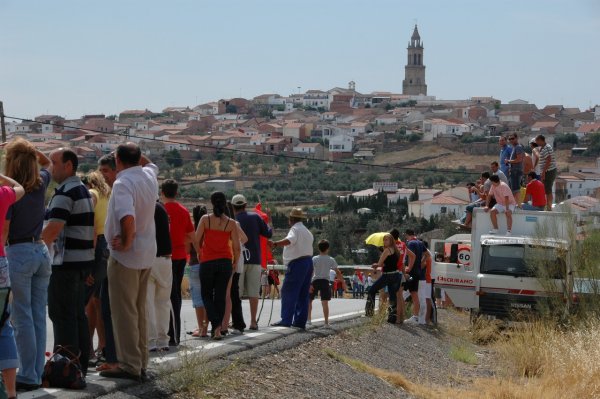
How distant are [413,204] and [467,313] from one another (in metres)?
92.2

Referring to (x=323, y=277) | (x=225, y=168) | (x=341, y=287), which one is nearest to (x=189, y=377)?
(x=323, y=277)

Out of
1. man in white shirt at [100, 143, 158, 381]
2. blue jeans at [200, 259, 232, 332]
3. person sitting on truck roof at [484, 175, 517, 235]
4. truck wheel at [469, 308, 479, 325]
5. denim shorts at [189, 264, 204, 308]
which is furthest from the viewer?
person sitting on truck roof at [484, 175, 517, 235]

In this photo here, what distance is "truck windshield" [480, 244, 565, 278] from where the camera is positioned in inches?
818

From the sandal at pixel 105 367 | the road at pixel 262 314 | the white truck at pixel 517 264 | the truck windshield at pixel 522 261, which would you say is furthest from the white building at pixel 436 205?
the sandal at pixel 105 367

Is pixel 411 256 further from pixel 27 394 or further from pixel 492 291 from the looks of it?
pixel 27 394

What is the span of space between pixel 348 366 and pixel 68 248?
5.24 meters

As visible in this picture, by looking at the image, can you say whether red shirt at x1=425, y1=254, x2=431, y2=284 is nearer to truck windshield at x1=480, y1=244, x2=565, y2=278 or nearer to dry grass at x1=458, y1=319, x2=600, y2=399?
dry grass at x1=458, y1=319, x2=600, y2=399

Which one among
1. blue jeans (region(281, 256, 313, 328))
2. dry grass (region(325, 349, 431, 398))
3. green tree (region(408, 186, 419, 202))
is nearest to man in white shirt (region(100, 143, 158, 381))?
dry grass (region(325, 349, 431, 398))

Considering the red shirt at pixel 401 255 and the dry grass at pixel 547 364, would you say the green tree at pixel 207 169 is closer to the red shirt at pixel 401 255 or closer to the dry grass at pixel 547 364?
the red shirt at pixel 401 255

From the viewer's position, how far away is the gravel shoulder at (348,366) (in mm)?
11070

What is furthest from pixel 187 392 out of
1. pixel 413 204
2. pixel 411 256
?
pixel 413 204

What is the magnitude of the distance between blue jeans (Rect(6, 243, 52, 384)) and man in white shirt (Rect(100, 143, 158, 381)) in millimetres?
625

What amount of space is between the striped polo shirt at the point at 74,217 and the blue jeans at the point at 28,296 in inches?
18.0

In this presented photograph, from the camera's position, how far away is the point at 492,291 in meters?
21.4
